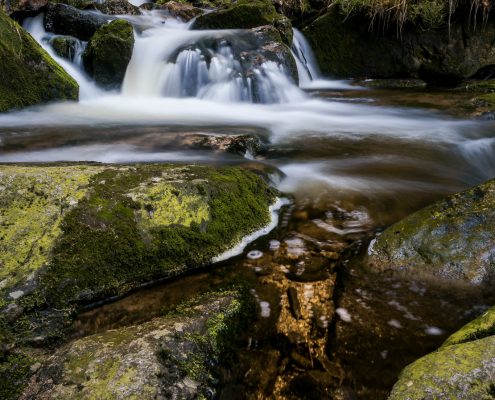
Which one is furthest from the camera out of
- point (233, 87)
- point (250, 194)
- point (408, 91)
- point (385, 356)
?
point (408, 91)

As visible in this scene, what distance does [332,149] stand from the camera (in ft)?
20.2

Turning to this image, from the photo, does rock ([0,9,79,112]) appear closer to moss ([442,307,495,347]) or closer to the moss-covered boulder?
the moss-covered boulder

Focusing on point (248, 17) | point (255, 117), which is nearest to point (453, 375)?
point (255, 117)

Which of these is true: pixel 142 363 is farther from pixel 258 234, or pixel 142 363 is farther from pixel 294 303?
pixel 258 234

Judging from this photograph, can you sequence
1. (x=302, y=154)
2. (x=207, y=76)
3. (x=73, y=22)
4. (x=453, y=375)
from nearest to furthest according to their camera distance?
(x=453, y=375), (x=302, y=154), (x=207, y=76), (x=73, y=22)

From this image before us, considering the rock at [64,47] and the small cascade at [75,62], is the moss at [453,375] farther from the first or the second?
the rock at [64,47]

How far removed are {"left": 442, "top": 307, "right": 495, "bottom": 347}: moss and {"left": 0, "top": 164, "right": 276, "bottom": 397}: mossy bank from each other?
165 centimetres

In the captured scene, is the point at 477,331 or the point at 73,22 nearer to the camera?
the point at 477,331

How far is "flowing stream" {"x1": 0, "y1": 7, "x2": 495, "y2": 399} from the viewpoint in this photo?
2385 millimetres

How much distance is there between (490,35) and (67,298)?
12781mm

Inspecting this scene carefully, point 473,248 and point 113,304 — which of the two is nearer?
point 113,304

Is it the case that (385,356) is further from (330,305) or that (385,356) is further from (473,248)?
(473,248)

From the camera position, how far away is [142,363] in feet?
5.90

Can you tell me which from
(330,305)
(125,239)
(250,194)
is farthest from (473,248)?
(125,239)
